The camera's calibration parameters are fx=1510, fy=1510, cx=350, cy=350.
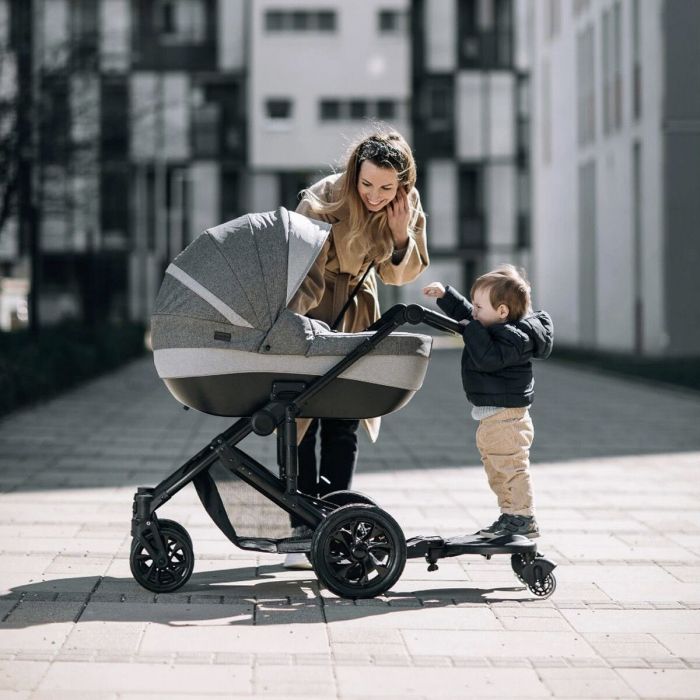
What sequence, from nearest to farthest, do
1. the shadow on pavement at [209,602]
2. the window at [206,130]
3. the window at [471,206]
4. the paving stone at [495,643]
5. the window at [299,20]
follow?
the paving stone at [495,643]
the shadow on pavement at [209,602]
the window at [299,20]
the window at [206,130]
the window at [471,206]

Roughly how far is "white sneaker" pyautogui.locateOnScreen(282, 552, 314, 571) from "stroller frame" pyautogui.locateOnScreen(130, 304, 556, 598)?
48 cm

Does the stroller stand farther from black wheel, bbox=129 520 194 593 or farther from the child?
the child

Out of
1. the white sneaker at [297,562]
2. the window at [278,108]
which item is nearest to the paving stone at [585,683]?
the white sneaker at [297,562]

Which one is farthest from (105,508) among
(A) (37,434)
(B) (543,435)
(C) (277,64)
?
(C) (277,64)

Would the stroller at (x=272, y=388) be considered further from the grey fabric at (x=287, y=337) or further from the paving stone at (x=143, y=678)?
the paving stone at (x=143, y=678)

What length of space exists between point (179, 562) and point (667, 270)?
21.4 meters

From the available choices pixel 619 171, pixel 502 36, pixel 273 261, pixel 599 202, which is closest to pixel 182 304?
pixel 273 261

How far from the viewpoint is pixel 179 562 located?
5758mm

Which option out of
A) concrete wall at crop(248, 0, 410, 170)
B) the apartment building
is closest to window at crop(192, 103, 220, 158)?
the apartment building

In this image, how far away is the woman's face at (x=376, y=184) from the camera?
5.86m

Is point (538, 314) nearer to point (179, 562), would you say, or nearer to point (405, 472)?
point (179, 562)

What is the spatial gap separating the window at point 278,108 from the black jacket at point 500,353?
41.3m

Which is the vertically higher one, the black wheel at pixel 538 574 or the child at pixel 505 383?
the child at pixel 505 383

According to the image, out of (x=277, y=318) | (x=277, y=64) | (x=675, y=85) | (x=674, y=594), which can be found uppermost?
(x=277, y=64)
